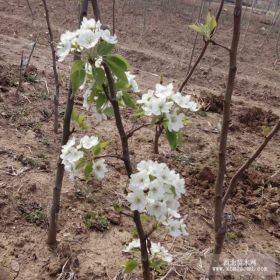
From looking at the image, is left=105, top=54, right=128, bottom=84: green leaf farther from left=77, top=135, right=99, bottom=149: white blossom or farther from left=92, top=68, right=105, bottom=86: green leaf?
left=77, top=135, right=99, bottom=149: white blossom

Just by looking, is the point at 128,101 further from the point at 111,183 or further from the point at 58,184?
the point at 111,183

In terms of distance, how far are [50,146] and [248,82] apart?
4004 millimetres

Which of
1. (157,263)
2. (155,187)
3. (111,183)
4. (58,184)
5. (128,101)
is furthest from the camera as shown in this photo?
(111,183)

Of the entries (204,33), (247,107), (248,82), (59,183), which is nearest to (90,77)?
(204,33)

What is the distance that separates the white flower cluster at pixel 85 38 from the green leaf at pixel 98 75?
0.08 metres

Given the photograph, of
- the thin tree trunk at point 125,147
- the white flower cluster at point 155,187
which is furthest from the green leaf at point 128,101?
the white flower cluster at point 155,187

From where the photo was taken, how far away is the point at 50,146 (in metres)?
3.41

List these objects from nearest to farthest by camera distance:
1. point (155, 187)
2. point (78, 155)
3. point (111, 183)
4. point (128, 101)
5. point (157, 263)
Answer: point (155, 187), point (78, 155), point (128, 101), point (157, 263), point (111, 183)

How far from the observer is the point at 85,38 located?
1306 mm

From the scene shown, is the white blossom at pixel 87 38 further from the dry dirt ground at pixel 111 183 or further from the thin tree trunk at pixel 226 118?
the dry dirt ground at pixel 111 183

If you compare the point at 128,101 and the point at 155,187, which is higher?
the point at 128,101

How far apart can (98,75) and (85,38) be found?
0.12 metres

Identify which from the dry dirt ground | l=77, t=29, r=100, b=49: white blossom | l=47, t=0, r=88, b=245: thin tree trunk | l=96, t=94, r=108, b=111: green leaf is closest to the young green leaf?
l=96, t=94, r=108, b=111: green leaf

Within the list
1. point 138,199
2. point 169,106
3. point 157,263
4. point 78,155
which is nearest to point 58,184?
point 157,263
